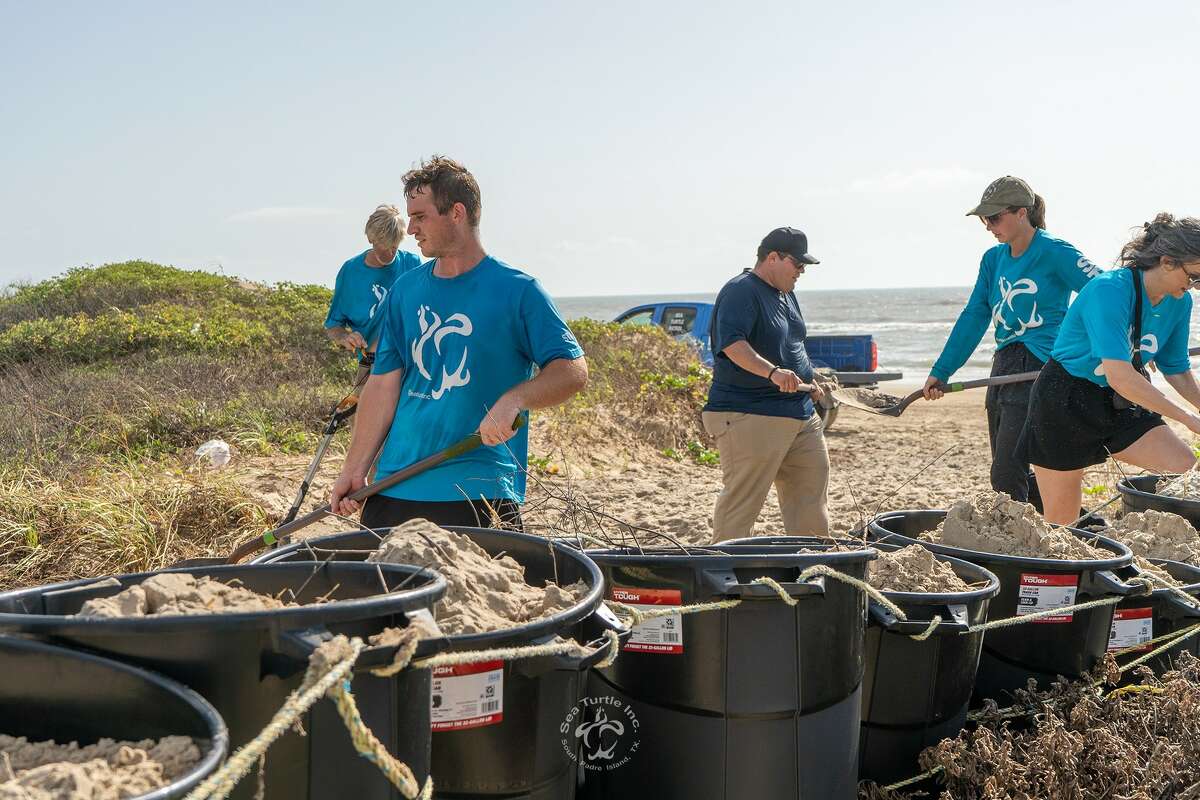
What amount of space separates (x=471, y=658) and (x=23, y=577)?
4659 millimetres

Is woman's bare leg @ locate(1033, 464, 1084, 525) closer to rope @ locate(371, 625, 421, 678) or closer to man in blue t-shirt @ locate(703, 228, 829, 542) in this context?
man in blue t-shirt @ locate(703, 228, 829, 542)

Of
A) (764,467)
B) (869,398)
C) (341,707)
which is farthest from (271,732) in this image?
(869,398)

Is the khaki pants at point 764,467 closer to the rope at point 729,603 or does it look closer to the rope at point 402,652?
the rope at point 729,603

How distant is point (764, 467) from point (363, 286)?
2536 millimetres

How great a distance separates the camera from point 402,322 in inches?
153

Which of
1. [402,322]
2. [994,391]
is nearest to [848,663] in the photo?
[402,322]

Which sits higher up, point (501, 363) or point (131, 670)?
point (501, 363)

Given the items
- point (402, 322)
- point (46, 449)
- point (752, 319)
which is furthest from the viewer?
point (46, 449)

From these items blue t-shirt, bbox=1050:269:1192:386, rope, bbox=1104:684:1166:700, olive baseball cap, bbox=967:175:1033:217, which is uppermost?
olive baseball cap, bbox=967:175:1033:217

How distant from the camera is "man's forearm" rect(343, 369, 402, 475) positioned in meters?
3.90

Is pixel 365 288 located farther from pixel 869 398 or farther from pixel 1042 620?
pixel 869 398

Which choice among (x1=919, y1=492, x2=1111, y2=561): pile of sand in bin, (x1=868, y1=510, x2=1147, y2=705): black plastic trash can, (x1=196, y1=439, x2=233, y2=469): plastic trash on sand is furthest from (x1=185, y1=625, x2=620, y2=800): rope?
(x1=196, y1=439, x2=233, y2=469): plastic trash on sand

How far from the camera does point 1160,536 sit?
3.69 metres

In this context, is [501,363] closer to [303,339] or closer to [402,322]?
[402,322]
